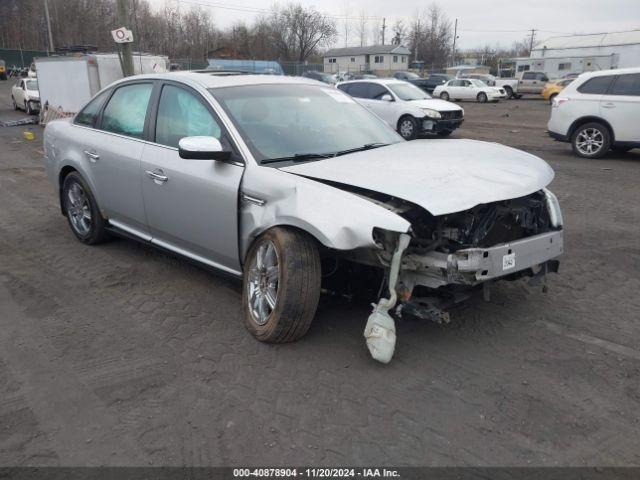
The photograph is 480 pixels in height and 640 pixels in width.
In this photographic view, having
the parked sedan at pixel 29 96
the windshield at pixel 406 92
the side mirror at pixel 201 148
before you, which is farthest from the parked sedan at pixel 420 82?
the side mirror at pixel 201 148

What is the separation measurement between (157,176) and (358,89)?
1244cm

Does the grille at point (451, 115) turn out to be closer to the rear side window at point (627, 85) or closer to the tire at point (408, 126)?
the tire at point (408, 126)

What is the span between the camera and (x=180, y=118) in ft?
14.8

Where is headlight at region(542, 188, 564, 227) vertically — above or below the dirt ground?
above

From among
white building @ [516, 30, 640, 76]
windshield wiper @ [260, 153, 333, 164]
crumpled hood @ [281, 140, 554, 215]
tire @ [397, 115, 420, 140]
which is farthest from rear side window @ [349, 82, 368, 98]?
white building @ [516, 30, 640, 76]

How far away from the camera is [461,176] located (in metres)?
3.59

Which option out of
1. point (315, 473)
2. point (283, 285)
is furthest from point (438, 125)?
point (315, 473)

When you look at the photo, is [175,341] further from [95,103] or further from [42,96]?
[42,96]

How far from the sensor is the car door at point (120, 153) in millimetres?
4816

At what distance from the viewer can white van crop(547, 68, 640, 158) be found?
35.2 feet

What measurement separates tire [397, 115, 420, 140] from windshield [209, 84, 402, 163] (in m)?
10.3

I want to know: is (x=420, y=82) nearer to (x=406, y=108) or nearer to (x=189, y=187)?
(x=406, y=108)

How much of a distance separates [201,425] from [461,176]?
219 cm

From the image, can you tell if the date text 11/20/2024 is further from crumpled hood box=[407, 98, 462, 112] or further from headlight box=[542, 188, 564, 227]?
crumpled hood box=[407, 98, 462, 112]
